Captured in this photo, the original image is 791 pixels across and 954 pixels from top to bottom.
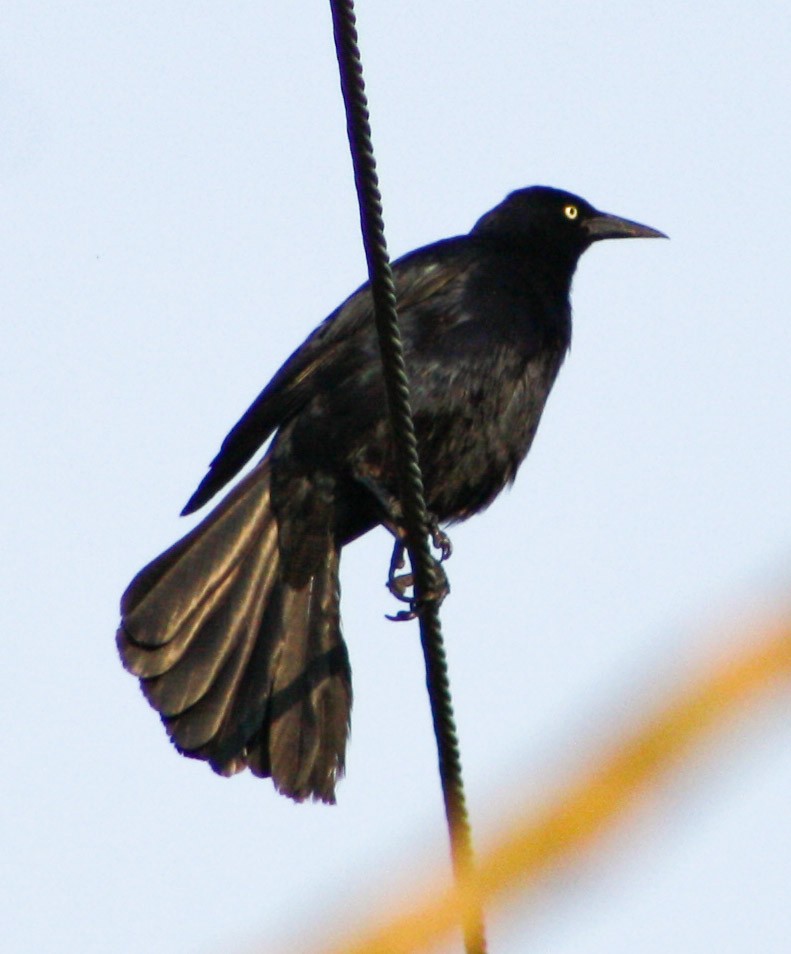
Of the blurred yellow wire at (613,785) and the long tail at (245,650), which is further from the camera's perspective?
the long tail at (245,650)

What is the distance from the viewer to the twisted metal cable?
125 inches

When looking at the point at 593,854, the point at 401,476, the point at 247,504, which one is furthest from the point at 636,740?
the point at 247,504

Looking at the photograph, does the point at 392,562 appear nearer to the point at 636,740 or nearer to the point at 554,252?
the point at 554,252

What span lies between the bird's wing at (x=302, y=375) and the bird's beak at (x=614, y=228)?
1.57m

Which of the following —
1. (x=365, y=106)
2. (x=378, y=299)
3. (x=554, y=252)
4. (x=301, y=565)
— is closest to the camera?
(x=365, y=106)

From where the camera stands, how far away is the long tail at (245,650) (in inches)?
204

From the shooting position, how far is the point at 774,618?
670mm

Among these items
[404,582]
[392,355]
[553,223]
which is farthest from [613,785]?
[553,223]

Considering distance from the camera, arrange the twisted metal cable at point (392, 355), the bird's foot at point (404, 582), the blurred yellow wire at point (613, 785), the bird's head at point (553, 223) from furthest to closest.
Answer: the bird's head at point (553, 223), the bird's foot at point (404, 582), the twisted metal cable at point (392, 355), the blurred yellow wire at point (613, 785)

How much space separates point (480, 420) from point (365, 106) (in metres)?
2.50

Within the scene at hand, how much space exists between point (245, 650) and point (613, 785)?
4777 millimetres

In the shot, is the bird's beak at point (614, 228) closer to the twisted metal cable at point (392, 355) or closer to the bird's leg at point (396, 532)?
the bird's leg at point (396, 532)

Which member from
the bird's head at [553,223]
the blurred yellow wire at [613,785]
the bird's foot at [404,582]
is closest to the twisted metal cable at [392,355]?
the bird's foot at [404,582]

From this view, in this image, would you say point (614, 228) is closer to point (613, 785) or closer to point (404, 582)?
point (404, 582)
